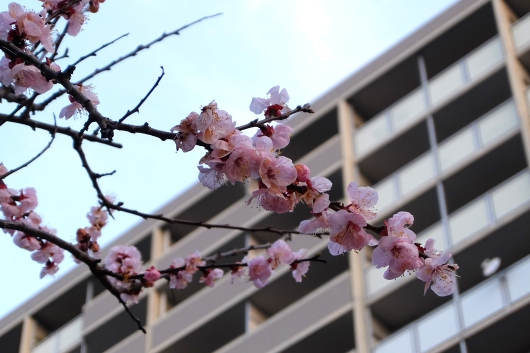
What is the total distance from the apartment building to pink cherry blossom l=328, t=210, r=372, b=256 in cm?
961

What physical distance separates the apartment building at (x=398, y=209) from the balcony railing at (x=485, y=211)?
2 centimetres

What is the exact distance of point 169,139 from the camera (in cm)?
273

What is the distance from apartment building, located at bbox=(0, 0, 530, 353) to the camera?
12.9 metres

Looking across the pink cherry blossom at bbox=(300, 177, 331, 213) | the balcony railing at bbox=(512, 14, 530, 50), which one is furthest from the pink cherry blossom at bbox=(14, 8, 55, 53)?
the balcony railing at bbox=(512, 14, 530, 50)

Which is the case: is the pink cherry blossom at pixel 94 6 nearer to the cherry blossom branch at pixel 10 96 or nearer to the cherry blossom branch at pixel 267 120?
the cherry blossom branch at pixel 10 96

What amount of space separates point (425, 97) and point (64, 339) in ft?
32.9

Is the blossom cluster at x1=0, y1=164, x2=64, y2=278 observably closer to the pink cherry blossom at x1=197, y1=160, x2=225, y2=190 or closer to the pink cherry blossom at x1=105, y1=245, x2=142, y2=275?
the pink cherry blossom at x1=105, y1=245, x2=142, y2=275

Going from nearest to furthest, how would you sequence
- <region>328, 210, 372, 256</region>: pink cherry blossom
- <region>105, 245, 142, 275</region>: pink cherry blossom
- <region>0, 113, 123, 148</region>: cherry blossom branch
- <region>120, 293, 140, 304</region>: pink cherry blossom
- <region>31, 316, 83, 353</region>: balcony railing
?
<region>328, 210, 372, 256</region>: pink cherry blossom < <region>0, 113, 123, 148</region>: cherry blossom branch < <region>120, 293, 140, 304</region>: pink cherry blossom < <region>105, 245, 142, 275</region>: pink cherry blossom < <region>31, 316, 83, 353</region>: balcony railing

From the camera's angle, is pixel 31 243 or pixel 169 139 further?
pixel 31 243

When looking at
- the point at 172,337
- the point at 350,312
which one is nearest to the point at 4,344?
the point at 172,337

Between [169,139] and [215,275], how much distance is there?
2905 millimetres

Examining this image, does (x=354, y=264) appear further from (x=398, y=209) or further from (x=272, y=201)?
(x=272, y=201)

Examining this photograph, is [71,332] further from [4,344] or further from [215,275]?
[215,275]

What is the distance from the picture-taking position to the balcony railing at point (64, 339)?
19.0 m
